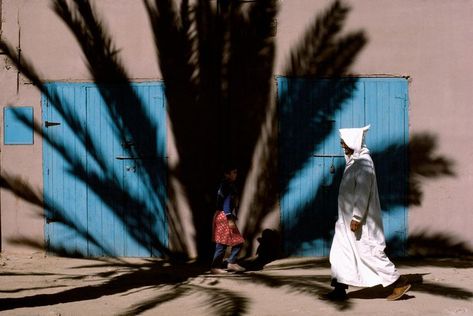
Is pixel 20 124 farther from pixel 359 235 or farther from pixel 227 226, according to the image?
pixel 359 235

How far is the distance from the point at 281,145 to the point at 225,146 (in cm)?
75

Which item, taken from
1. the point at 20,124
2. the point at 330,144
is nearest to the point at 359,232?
the point at 330,144

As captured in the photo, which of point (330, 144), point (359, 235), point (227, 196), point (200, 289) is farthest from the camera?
point (330, 144)

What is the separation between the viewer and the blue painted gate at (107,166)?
949 centimetres

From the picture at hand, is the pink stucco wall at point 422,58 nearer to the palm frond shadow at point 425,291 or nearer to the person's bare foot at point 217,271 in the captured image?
the palm frond shadow at point 425,291

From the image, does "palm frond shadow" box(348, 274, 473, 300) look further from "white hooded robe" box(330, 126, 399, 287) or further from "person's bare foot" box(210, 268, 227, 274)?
"person's bare foot" box(210, 268, 227, 274)

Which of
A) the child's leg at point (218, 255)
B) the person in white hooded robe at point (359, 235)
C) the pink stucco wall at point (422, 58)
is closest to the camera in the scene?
the person in white hooded robe at point (359, 235)

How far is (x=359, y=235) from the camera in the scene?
7.09m

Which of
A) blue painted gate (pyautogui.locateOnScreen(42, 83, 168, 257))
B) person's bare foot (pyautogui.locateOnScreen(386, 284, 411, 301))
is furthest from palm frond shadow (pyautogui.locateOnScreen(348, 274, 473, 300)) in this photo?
blue painted gate (pyautogui.locateOnScreen(42, 83, 168, 257))

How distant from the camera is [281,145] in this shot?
9438 millimetres

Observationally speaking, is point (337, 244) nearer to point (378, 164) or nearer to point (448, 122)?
point (378, 164)

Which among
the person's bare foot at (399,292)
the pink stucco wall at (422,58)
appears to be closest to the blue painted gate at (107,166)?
the pink stucco wall at (422,58)

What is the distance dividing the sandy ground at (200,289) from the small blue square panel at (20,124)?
1588 mm

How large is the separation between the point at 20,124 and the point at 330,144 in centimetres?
421
